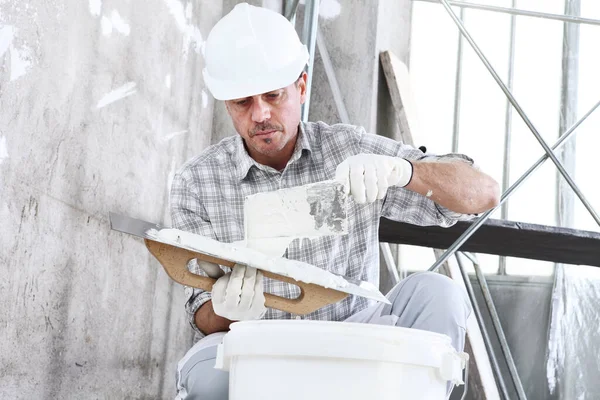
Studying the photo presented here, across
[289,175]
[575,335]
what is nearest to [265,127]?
[289,175]

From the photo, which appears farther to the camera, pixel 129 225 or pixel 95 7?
pixel 95 7

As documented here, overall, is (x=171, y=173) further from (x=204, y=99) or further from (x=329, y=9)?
(x=329, y=9)

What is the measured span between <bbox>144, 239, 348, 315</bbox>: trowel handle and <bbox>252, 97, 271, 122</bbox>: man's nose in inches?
17.1

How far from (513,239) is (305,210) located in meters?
1.14

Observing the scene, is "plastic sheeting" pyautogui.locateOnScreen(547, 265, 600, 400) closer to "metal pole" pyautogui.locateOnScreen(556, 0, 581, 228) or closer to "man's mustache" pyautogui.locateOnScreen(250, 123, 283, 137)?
"metal pole" pyautogui.locateOnScreen(556, 0, 581, 228)

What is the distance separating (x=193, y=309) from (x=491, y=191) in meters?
0.83

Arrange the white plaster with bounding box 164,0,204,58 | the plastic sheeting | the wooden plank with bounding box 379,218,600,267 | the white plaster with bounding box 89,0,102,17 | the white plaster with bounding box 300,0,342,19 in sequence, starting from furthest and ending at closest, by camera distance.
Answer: the plastic sheeting < the white plaster with bounding box 300,0,342,19 < the white plaster with bounding box 164,0,204,58 < the wooden plank with bounding box 379,218,600,267 < the white plaster with bounding box 89,0,102,17

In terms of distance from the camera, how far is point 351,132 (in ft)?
6.61

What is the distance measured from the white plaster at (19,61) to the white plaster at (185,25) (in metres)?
0.91

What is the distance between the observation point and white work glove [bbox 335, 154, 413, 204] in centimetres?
163

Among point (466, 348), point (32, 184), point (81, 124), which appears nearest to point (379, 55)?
point (466, 348)

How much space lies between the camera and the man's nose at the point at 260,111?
185 centimetres

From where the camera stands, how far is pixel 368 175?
1.63 meters

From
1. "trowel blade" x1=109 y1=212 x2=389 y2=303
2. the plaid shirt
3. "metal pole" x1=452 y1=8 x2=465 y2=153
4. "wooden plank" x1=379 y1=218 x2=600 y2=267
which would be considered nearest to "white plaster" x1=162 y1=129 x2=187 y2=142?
the plaid shirt
